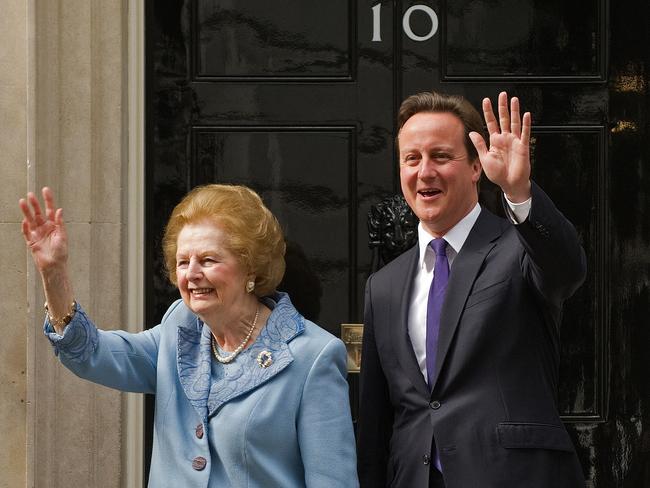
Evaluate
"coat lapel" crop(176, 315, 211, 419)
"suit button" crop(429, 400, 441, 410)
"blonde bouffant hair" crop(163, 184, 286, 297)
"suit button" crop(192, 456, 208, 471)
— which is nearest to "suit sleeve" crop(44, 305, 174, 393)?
"coat lapel" crop(176, 315, 211, 419)

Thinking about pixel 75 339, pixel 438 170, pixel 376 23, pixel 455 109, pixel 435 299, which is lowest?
pixel 75 339

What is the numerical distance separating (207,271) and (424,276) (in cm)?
71

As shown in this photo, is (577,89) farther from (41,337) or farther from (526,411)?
(41,337)

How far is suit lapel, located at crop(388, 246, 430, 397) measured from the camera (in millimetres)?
3436

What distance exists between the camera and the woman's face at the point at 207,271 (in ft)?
11.0

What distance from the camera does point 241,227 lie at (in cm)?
339

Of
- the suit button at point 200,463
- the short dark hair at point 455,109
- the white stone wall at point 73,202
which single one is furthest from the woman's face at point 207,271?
the white stone wall at point 73,202

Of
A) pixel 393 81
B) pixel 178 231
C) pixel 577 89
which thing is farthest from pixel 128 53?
pixel 577 89

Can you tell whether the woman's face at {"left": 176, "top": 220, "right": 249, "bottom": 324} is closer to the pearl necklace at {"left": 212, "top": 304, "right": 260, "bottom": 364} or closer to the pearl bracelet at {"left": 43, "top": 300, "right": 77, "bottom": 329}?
the pearl necklace at {"left": 212, "top": 304, "right": 260, "bottom": 364}

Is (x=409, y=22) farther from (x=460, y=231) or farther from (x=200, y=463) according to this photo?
(x=200, y=463)

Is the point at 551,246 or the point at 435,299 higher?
the point at 551,246

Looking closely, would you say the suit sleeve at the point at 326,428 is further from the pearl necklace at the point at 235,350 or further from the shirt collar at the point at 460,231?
the shirt collar at the point at 460,231

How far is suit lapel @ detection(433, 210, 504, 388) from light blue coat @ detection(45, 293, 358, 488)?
0.31 m

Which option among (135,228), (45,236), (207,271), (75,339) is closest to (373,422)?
(207,271)
